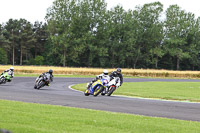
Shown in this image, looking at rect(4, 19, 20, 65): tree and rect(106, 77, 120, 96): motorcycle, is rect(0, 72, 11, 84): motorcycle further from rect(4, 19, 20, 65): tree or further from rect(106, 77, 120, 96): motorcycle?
rect(4, 19, 20, 65): tree

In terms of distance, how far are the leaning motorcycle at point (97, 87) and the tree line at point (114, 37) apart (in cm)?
5434

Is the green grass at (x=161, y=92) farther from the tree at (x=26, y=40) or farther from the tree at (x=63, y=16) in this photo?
the tree at (x=26, y=40)

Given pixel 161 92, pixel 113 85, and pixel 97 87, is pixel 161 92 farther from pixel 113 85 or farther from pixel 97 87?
pixel 97 87

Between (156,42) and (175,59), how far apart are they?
9.97m

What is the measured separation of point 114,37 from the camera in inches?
3164

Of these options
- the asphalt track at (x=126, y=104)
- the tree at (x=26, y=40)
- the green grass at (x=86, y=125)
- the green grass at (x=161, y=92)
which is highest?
the tree at (x=26, y=40)

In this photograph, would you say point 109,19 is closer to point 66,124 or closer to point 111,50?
point 111,50

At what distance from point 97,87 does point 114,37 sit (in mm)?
63990

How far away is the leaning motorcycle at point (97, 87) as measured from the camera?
54.6ft

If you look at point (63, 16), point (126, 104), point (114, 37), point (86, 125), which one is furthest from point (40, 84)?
point (114, 37)

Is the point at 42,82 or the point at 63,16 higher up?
the point at 63,16

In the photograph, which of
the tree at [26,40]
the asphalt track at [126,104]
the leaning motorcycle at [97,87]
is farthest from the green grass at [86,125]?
the tree at [26,40]

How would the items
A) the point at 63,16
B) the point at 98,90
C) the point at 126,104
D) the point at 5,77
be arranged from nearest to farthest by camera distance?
1. the point at 126,104
2. the point at 98,90
3. the point at 5,77
4. the point at 63,16

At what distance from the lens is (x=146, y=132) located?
735 centimetres
